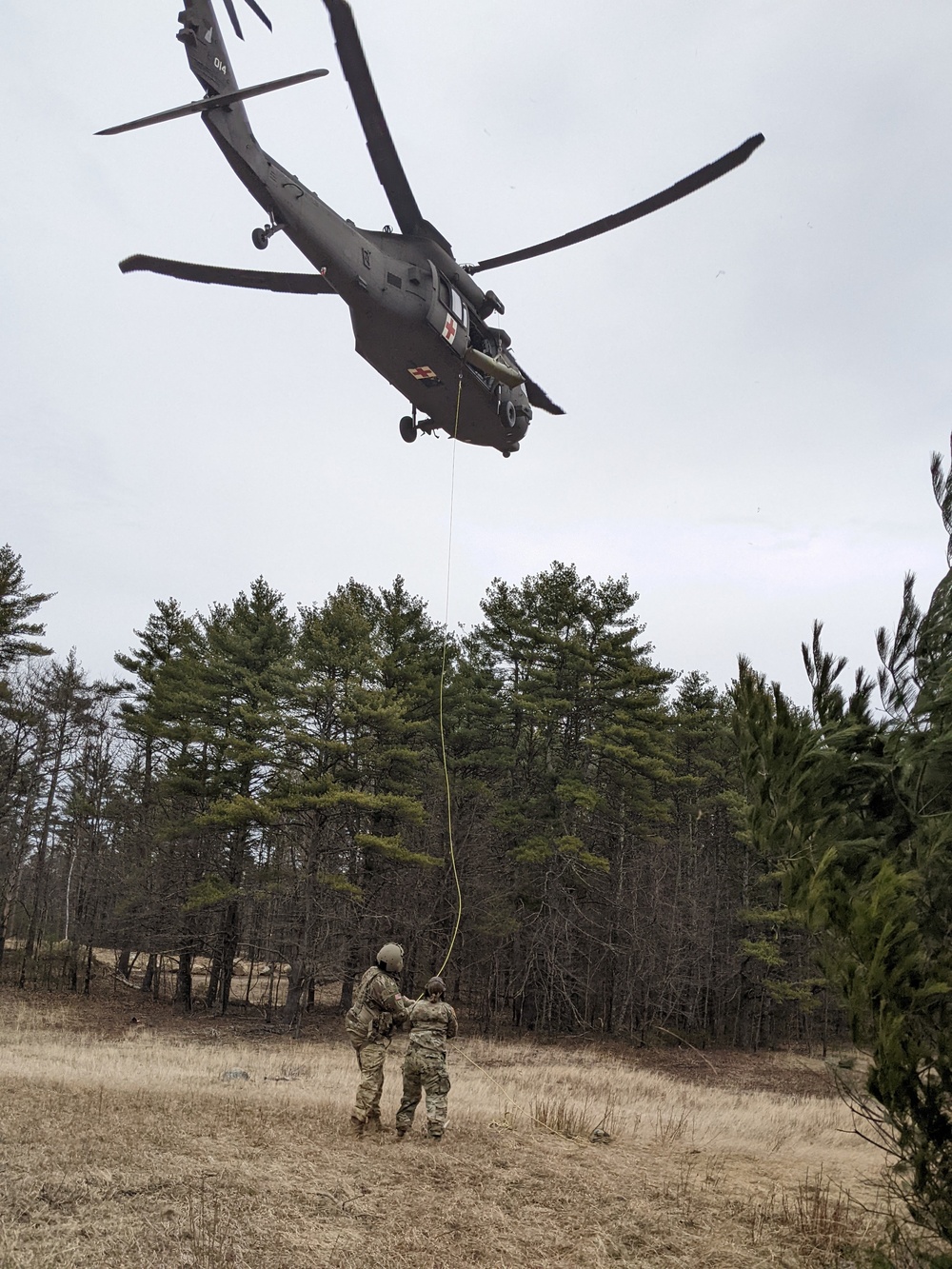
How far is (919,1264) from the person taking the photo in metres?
4.40

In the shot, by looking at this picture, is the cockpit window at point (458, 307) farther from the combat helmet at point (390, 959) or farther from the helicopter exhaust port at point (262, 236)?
the combat helmet at point (390, 959)

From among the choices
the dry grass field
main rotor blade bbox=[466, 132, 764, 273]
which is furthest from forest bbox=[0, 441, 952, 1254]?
main rotor blade bbox=[466, 132, 764, 273]

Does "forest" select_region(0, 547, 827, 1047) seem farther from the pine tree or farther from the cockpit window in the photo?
the pine tree

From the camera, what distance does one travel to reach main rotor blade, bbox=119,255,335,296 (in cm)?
1178

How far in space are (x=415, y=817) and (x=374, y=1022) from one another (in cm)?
1511

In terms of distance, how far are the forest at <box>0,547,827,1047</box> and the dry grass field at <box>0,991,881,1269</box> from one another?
1139 cm

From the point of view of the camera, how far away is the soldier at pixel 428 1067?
8.56m

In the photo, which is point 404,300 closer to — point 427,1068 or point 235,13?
point 235,13

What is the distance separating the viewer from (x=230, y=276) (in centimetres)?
1212

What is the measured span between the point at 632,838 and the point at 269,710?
13.3 m

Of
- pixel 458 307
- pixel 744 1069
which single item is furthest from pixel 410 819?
pixel 458 307

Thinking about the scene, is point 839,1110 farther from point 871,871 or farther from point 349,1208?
point 871,871

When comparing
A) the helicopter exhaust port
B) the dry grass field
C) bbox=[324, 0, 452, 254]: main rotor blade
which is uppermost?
bbox=[324, 0, 452, 254]: main rotor blade

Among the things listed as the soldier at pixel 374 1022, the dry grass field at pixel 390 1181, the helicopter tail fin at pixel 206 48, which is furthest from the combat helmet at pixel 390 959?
the helicopter tail fin at pixel 206 48
